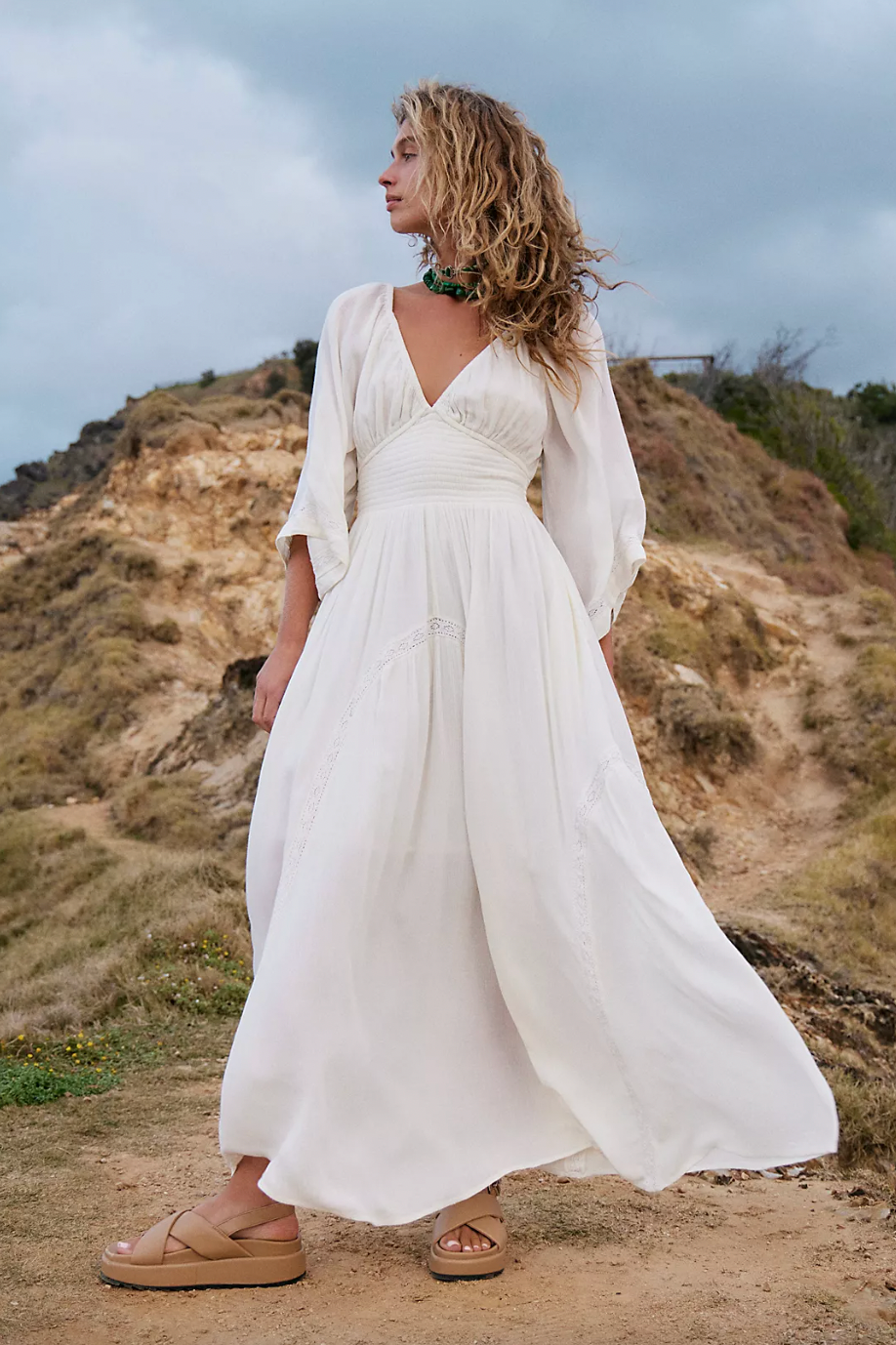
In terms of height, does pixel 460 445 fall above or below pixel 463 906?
above

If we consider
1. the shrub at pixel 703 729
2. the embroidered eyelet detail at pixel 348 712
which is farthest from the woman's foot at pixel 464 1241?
the shrub at pixel 703 729

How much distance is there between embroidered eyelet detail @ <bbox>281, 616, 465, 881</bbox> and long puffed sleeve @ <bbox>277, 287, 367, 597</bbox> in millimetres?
242

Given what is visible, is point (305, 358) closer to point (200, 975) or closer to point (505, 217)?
point (200, 975)

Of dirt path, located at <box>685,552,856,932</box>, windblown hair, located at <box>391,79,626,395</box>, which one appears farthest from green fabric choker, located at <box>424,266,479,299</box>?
dirt path, located at <box>685,552,856,932</box>

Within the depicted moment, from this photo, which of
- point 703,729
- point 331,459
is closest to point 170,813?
point 703,729

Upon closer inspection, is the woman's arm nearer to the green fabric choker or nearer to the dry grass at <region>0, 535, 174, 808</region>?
the green fabric choker

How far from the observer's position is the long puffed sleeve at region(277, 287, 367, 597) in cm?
260

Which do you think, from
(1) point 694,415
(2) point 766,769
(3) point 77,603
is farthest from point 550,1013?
(1) point 694,415

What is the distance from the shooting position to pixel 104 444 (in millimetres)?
24234

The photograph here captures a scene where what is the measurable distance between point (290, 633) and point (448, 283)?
865mm

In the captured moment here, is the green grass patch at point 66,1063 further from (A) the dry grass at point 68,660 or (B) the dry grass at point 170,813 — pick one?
(A) the dry grass at point 68,660

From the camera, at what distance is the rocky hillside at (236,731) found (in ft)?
21.0

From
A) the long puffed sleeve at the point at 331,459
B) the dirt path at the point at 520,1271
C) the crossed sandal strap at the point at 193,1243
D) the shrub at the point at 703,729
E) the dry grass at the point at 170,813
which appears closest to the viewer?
the dirt path at the point at 520,1271

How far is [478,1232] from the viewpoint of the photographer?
2.43 m
